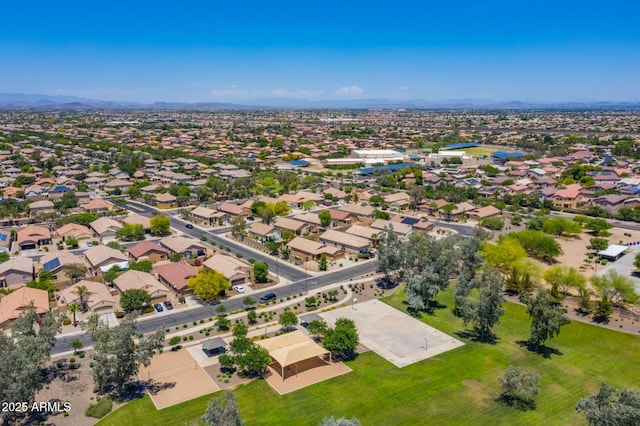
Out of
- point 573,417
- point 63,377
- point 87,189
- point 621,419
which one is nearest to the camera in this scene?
point 621,419

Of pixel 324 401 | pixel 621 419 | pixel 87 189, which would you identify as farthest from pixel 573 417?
pixel 87 189

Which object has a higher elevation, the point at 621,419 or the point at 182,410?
the point at 621,419

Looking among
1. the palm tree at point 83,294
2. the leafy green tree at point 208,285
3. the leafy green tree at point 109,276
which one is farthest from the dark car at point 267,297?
the leafy green tree at point 109,276

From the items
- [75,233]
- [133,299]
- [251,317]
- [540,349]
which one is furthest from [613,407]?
[75,233]

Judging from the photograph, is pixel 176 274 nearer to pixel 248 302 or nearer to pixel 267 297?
pixel 248 302

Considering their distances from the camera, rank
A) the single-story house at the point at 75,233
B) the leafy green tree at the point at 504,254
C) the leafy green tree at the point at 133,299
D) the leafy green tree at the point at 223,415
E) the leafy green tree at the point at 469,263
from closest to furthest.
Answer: the leafy green tree at the point at 223,415 → the leafy green tree at the point at 133,299 → the leafy green tree at the point at 469,263 → the leafy green tree at the point at 504,254 → the single-story house at the point at 75,233

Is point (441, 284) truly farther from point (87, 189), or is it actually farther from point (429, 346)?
point (87, 189)

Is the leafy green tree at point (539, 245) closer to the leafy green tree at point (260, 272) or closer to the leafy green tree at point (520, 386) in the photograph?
the leafy green tree at point (520, 386)

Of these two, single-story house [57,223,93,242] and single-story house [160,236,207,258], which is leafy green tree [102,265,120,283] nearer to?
single-story house [160,236,207,258]
